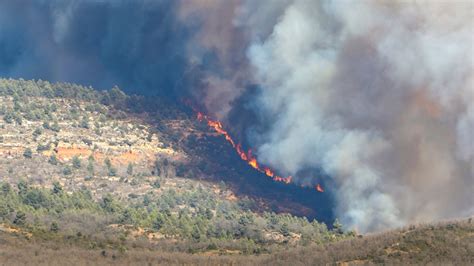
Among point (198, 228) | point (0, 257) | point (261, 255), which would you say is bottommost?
point (0, 257)

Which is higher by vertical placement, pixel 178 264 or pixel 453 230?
pixel 453 230

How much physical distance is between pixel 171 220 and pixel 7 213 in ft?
97.3

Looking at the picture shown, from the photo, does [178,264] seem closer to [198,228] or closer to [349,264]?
[349,264]

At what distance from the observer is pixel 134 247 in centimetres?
15700

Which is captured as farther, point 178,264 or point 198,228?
point 198,228

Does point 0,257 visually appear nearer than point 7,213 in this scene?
Yes

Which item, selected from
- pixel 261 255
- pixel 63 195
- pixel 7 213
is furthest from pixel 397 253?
pixel 63 195

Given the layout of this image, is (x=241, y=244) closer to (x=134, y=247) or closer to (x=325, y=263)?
(x=134, y=247)

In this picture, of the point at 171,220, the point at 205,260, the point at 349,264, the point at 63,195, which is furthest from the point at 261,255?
the point at 63,195

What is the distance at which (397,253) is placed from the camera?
135m

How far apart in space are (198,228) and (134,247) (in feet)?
81.1

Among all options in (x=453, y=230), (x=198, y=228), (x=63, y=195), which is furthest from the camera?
(x=63, y=195)

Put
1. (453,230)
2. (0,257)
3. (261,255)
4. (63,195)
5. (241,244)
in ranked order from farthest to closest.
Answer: (63,195) → (241,244) → (261,255) → (453,230) → (0,257)

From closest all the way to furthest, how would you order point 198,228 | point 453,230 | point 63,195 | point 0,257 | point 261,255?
point 0,257 < point 453,230 < point 261,255 < point 198,228 < point 63,195
